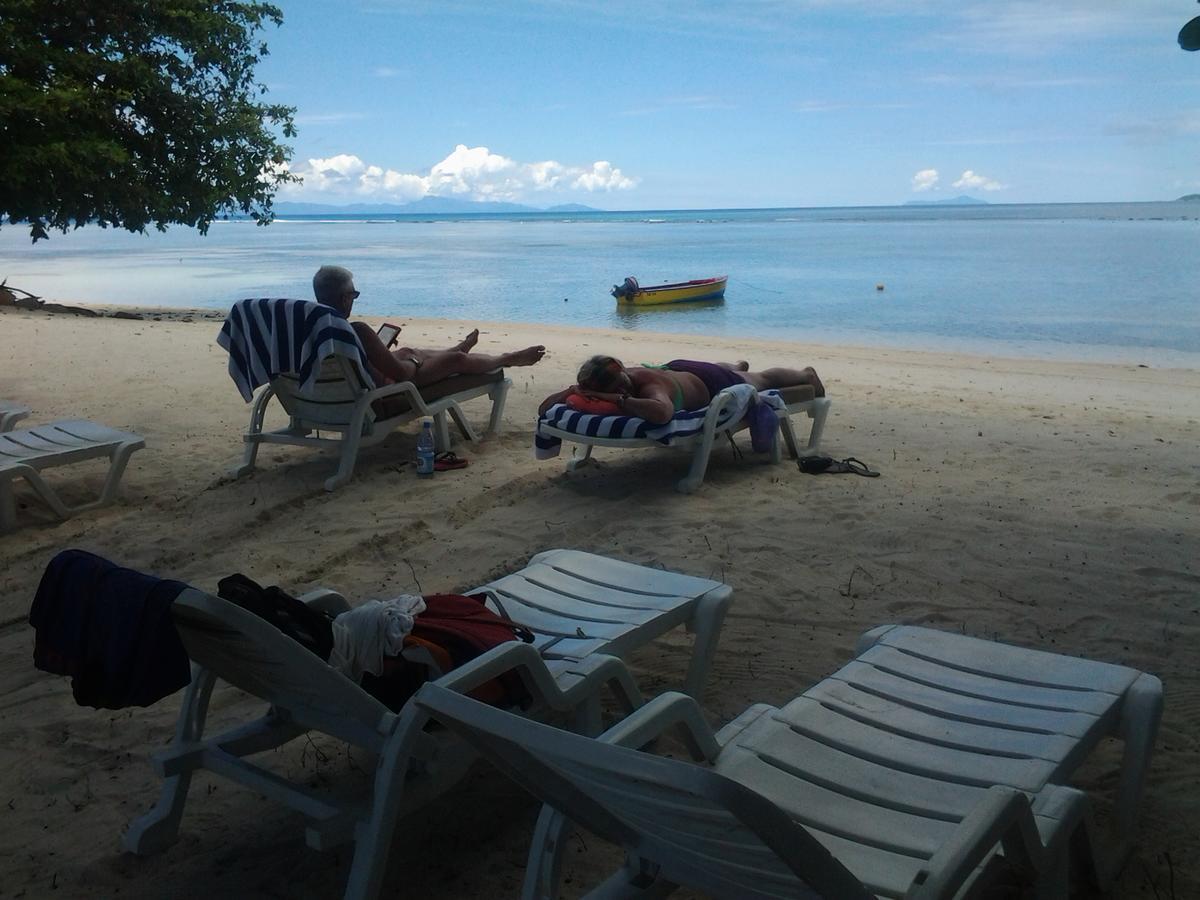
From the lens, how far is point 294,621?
2.41 meters

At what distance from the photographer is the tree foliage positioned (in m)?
11.0

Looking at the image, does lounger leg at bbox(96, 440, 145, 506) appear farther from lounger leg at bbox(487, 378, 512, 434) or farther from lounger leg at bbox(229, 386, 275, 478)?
lounger leg at bbox(487, 378, 512, 434)

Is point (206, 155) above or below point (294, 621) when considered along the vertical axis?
above

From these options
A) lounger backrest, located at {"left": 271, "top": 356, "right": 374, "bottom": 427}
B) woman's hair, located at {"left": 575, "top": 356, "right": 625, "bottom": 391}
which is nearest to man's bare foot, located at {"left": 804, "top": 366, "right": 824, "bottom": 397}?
woman's hair, located at {"left": 575, "top": 356, "right": 625, "bottom": 391}

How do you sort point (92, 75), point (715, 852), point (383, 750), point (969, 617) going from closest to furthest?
1. point (715, 852)
2. point (383, 750)
3. point (969, 617)
4. point (92, 75)

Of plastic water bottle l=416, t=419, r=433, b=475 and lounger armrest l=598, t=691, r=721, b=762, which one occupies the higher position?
lounger armrest l=598, t=691, r=721, b=762

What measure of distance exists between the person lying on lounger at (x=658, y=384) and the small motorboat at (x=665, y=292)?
1847 cm

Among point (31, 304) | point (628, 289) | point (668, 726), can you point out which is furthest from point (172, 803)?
point (628, 289)

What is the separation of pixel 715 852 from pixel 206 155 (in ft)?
48.8

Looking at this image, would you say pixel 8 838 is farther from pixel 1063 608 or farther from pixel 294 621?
pixel 1063 608

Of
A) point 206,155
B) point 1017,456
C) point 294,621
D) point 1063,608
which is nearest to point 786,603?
point 1063,608

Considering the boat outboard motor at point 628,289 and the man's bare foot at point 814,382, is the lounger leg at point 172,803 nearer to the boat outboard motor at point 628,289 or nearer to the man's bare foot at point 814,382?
the man's bare foot at point 814,382

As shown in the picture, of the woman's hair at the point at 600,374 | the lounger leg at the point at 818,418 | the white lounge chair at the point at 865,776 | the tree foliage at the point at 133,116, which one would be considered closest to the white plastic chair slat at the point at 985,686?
the white lounge chair at the point at 865,776

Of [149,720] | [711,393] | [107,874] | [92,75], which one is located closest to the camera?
[107,874]
